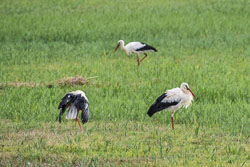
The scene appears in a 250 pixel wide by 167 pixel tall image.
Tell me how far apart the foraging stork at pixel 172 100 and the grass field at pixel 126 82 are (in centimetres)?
32

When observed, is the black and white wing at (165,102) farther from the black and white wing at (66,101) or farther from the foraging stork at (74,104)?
the black and white wing at (66,101)

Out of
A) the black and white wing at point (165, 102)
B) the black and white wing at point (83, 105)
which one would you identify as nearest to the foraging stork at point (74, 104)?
the black and white wing at point (83, 105)

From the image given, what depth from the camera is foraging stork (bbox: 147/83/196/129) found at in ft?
29.8

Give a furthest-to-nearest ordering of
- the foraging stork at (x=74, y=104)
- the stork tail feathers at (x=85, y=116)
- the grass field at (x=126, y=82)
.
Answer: the foraging stork at (x=74, y=104)
the stork tail feathers at (x=85, y=116)
the grass field at (x=126, y=82)

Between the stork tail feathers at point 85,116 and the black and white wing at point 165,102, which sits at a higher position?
the black and white wing at point 165,102

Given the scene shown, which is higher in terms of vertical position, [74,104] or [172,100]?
[172,100]

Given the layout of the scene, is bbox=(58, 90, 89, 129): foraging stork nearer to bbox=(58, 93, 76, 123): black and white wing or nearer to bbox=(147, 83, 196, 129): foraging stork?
bbox=(58, 93, 76, 123): black and white wing

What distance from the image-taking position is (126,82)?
513 inches

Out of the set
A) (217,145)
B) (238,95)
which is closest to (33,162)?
(217,145)

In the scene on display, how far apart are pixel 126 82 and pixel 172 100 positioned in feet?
13.1

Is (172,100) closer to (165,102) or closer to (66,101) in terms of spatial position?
(165,102)

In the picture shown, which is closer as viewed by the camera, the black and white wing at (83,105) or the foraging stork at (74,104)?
the black and white wing at (83,105)

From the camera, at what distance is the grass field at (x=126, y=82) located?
25.2 ft

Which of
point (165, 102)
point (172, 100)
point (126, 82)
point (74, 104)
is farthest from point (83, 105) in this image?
point (126, 82)
